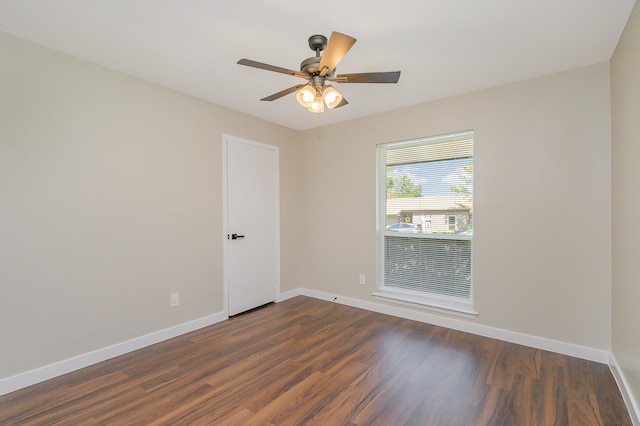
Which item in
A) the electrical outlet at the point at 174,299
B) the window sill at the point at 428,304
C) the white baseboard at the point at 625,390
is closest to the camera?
the white baseboard at the point at 625,390

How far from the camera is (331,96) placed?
207 centimetres

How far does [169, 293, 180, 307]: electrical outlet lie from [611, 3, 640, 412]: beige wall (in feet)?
11.9

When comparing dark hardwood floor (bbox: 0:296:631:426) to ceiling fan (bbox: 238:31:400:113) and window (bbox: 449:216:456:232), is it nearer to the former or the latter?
window (bbox: 449:216:456:232)

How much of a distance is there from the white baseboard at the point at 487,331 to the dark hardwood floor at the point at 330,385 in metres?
0.08

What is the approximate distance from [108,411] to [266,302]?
226 centimetres

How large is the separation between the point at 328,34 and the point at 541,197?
2362mm

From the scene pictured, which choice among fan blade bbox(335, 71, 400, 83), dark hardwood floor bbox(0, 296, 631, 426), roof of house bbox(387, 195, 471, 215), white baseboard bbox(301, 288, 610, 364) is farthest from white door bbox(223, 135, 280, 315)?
fan blade bbox(335, 71, 400, 83)

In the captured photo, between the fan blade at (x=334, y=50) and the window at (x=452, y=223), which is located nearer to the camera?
the fan blade at (x=334, y=50)

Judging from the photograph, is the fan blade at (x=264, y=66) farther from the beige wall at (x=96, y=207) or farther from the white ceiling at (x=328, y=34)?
the beige wall at (x=96, y=207)

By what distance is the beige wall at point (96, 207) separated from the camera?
2.15 metres

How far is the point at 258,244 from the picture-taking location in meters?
3.99

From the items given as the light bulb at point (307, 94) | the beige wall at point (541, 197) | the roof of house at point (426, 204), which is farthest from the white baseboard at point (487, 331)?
the light bulb at point (307, 94)

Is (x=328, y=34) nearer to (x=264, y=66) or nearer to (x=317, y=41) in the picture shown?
(x=317, y=41)

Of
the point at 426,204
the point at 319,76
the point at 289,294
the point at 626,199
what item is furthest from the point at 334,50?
the point at 289,294
